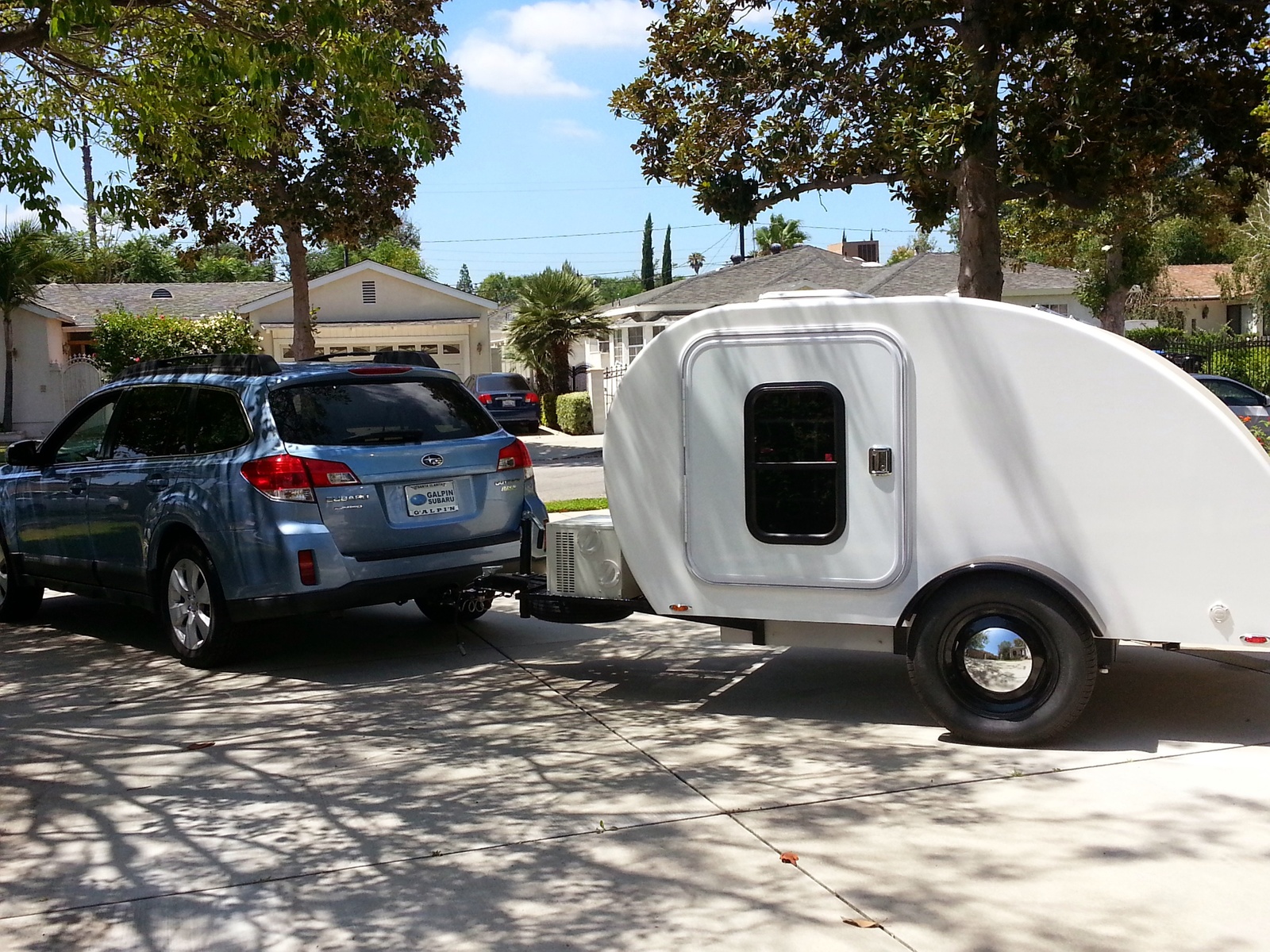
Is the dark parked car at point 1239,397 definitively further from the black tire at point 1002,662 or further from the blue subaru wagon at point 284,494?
the black tire at point 1002,662

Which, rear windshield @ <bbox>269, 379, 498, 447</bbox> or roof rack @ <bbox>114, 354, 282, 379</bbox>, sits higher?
roof rack @ <bbox>114, 354, 282, 379</bbox>

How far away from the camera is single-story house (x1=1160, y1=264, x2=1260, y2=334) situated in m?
50.8

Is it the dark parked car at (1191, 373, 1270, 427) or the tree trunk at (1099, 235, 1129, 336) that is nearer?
the dark parked car at (1191, 373, 1270, 427)

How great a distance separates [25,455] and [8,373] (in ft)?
96.7

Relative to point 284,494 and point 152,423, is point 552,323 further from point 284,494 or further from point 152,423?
point 284,494

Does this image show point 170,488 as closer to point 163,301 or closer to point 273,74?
point 273,74

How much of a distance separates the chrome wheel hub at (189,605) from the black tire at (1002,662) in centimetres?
421

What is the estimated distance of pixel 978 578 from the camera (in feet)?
19.9

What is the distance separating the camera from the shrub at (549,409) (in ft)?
118

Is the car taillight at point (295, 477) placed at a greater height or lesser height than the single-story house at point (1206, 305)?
lesser

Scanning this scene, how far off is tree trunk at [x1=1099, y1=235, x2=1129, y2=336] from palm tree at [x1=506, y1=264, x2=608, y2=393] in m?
13.8

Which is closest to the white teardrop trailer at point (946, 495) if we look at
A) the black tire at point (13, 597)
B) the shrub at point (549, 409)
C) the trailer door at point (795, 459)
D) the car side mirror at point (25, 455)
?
the trailer door at point (795, 459)

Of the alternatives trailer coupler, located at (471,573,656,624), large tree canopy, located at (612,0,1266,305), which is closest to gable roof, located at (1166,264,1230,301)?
large tree canopy, located at (612,0,1266,305)

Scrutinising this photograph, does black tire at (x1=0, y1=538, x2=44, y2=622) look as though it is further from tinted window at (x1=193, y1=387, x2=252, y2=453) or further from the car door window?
tinted window at (x1=193, y1=387, x2=252, y2=453)
